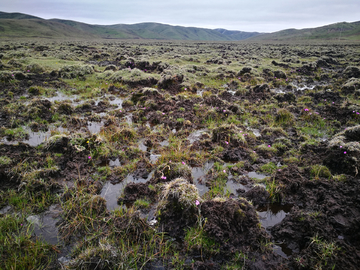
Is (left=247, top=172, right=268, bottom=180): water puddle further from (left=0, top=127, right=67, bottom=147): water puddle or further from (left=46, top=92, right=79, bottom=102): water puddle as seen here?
(left=46, top=92, right=79, bottom=102): water puddle

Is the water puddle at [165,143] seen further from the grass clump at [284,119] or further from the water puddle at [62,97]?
the water puddle at [62,97]

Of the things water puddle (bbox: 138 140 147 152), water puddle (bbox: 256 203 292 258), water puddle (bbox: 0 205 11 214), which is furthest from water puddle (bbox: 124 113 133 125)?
water puddle (bbox: 256 203 292 258)

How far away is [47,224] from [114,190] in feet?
5.56

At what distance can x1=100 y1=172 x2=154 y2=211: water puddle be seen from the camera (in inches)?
201

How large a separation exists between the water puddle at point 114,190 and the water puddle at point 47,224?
110cm

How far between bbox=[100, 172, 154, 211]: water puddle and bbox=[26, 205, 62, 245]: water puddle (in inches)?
43.4

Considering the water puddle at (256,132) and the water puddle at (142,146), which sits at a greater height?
the water puddle at (256,132)

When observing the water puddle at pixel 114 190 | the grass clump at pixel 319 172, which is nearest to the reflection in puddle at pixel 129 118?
the water puddle at pixel 114 190

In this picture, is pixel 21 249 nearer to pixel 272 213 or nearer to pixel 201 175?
pixel 201 175

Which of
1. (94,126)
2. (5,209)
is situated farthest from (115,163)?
(94,126)

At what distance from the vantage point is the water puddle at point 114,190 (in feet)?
16.7

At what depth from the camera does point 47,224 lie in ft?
14.2

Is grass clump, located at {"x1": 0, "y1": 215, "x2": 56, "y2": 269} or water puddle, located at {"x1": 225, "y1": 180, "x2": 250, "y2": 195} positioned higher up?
water puddle, located at {"x1": 225, "y1": 180, "x2": 250, "y2": 195}

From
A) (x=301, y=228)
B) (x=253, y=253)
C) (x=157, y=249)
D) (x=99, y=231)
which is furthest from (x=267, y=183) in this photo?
(x=99, y=231)
